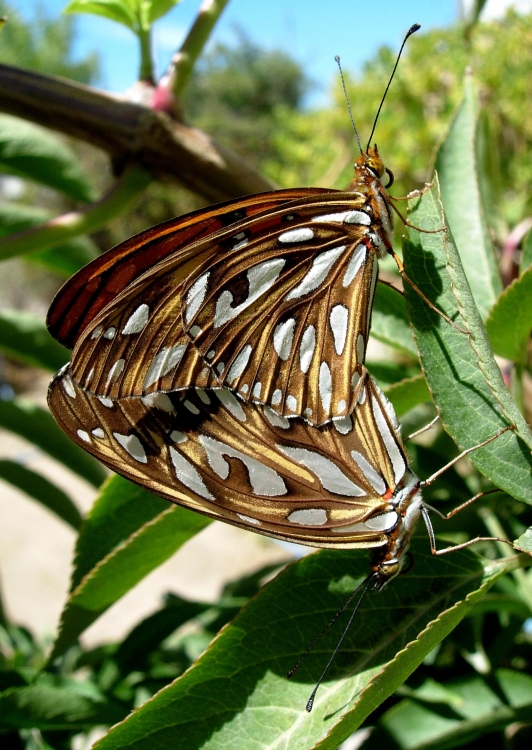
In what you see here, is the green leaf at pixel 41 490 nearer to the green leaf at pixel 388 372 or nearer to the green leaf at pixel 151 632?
the green leaf at pixel 151 632

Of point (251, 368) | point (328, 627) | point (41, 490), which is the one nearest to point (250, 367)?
point (251, 368)

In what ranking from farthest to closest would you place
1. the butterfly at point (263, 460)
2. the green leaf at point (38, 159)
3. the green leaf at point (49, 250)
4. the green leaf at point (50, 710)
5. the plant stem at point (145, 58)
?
the green leaf at point (49, 250)
the green leaf at point (38, 159)
the plant stem at point (145, 58)
the green leaf at point (50, 710)
the butterfly at point (263, 460)

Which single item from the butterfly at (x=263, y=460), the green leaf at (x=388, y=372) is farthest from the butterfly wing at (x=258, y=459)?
the green leaf at (x=388, y=372)

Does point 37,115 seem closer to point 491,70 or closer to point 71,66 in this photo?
point 491,70

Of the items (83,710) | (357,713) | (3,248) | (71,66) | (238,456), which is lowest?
(357,713)

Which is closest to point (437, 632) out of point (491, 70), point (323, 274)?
point (323, 274)
